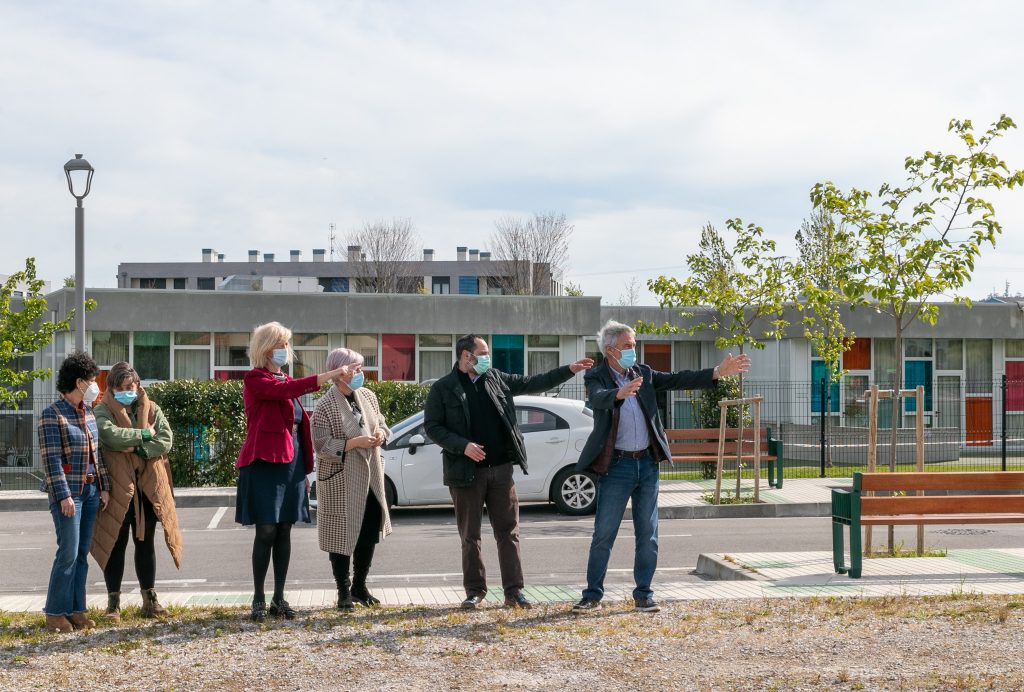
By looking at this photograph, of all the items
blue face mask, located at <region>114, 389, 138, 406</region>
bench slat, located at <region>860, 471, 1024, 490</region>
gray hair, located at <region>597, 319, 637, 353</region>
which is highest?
gray hair, located at <region>597, 319, 637, 353</region>

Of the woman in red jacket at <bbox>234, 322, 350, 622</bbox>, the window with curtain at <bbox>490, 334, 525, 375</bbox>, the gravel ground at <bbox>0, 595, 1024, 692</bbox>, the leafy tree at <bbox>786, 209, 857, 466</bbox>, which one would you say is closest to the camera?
the gravel ground at <bbox>0, 595, 1024, 692</bbox>

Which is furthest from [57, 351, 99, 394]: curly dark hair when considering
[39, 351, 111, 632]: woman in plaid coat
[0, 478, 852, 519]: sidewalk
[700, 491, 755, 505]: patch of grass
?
[700, 491, 755, 505]: patch of grass

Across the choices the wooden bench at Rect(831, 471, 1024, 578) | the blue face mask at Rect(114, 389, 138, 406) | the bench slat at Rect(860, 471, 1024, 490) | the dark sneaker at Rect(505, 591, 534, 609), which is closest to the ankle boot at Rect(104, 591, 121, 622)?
the blue face mask at Rect(114, 389, 138, 406)

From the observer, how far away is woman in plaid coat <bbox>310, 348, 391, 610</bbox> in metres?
7.82

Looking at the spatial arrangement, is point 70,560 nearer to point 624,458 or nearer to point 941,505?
point 624,458

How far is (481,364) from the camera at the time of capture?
7.96m

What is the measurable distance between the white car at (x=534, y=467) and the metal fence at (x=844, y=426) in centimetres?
571

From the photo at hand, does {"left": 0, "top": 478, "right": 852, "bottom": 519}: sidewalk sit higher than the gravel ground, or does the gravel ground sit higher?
the gravel ground

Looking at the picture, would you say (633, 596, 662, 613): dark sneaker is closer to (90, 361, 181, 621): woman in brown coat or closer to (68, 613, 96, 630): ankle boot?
(90, 361, 181, 621): woman in brown coat

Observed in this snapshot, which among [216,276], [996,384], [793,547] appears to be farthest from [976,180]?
[216,276]

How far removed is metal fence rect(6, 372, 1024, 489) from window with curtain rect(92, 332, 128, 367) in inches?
71.3

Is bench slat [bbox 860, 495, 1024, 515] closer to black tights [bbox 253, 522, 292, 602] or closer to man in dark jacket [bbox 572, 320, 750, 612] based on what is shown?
man in dark jacket [bbox 572, 320, 750, 612]

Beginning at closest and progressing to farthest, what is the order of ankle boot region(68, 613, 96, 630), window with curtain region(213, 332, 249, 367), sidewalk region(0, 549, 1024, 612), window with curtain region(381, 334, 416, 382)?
ankle boot region(68, 613, 96, 630)
sidewalk region(0, 549, 1024, 612)
window with curtain region(213, 332, 249, 367)
window with curtain region(381, 334, 416, 382)

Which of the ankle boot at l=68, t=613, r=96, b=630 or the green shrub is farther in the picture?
the green shrub
